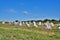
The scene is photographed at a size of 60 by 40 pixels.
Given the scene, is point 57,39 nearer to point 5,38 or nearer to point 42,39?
point 42,39

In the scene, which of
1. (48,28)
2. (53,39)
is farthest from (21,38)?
(48,28)

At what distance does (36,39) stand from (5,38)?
276 centimetres

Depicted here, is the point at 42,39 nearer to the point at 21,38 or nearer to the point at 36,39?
the point at 36,39

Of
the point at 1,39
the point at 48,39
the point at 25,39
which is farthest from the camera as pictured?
the point at 48,39

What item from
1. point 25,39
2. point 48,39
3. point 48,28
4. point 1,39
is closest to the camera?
point 1,39

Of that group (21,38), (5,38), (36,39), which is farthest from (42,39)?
(5,38)

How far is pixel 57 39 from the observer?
20.2m

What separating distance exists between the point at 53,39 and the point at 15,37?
3.55 metres

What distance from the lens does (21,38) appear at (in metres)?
18.1

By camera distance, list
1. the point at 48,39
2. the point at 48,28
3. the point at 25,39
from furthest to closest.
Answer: the point at 48,28, the point at 48,39, the point at 25,39

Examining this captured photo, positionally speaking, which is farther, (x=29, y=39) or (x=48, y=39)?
(x=48, y=39)

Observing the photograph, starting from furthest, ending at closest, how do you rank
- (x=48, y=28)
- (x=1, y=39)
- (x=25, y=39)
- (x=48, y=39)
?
(x=48, y=28) → (x=48, y=39) → (x=25, y=39) → (x=1, y=39)

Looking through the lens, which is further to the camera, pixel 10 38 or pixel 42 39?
pixel 42 39

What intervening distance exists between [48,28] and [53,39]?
9540mm
